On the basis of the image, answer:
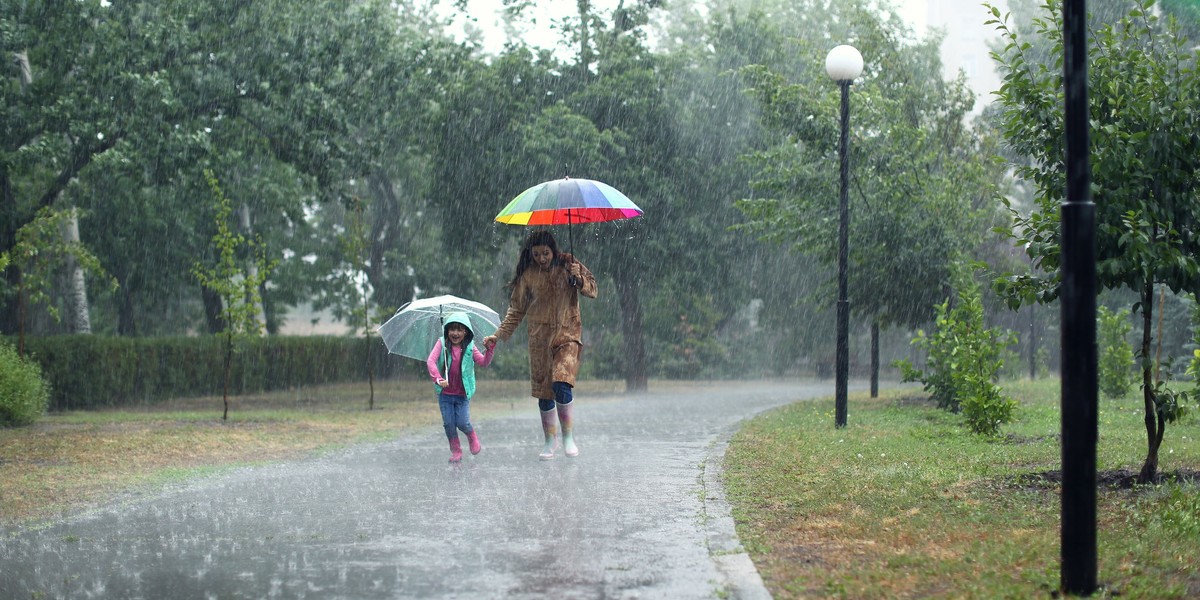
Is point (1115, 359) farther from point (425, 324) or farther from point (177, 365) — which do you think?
point (177, 365)

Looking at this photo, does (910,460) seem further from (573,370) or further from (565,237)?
(565,237)

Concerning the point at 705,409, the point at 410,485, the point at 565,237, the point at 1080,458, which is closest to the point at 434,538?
the point at 410,485

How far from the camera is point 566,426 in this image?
441 inches

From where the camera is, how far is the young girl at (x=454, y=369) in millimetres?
11086

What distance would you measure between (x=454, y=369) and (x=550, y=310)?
3.38 ft

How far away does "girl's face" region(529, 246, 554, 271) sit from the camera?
10.7 metres

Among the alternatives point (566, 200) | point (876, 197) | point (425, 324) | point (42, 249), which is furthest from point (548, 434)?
point (42, 249)

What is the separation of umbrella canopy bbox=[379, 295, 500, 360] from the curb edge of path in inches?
109

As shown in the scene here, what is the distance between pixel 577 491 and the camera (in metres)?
9.12

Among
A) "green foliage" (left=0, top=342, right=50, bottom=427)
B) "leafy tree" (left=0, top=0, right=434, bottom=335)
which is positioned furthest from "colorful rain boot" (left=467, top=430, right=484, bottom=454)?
"leafy tree" (left=0, top=0, right=434, bottom=335)

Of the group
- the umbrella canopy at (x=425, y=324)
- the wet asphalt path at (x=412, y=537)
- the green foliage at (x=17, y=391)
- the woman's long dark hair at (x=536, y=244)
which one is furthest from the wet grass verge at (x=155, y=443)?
the woman's long dark hair at (x=536, y=244)

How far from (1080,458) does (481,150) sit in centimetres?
2376

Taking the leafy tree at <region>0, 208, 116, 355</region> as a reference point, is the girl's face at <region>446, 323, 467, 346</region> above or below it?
below

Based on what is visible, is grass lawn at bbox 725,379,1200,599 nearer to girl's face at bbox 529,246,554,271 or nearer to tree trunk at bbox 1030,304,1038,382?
girl's face at bbox 529,246,554,271
